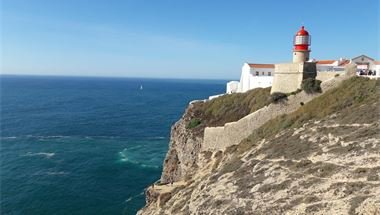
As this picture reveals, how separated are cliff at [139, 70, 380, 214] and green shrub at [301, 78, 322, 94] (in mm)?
447

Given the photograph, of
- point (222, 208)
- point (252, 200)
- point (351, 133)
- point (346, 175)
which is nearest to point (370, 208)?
point (346, 175)

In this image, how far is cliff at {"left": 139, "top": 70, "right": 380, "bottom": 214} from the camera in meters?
13.3

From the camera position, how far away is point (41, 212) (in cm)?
3622

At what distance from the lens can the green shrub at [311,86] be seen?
→ 2899 cm

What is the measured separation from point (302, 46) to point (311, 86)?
748 cm

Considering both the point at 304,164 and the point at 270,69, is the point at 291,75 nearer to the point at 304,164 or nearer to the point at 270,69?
the point at 304,164

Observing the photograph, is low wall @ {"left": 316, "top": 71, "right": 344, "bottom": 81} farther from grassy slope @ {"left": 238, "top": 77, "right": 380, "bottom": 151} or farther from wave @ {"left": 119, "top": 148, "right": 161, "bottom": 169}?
wave @ {"left": 119, "top": 148, "right": 161, "bottom": 169}

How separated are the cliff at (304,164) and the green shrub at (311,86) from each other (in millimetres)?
447

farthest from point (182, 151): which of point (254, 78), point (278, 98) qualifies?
point (254, 78)

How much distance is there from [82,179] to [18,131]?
3265cm

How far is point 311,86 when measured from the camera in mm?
29344

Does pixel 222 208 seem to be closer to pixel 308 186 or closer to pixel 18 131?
pixel 308 186

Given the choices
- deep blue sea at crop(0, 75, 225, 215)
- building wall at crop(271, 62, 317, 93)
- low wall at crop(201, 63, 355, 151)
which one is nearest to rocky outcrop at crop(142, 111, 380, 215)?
low wall at crop(201, 63, 355, 151)

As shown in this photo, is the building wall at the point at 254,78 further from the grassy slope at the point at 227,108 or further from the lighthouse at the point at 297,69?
the lighthouse at the point at 297,69
